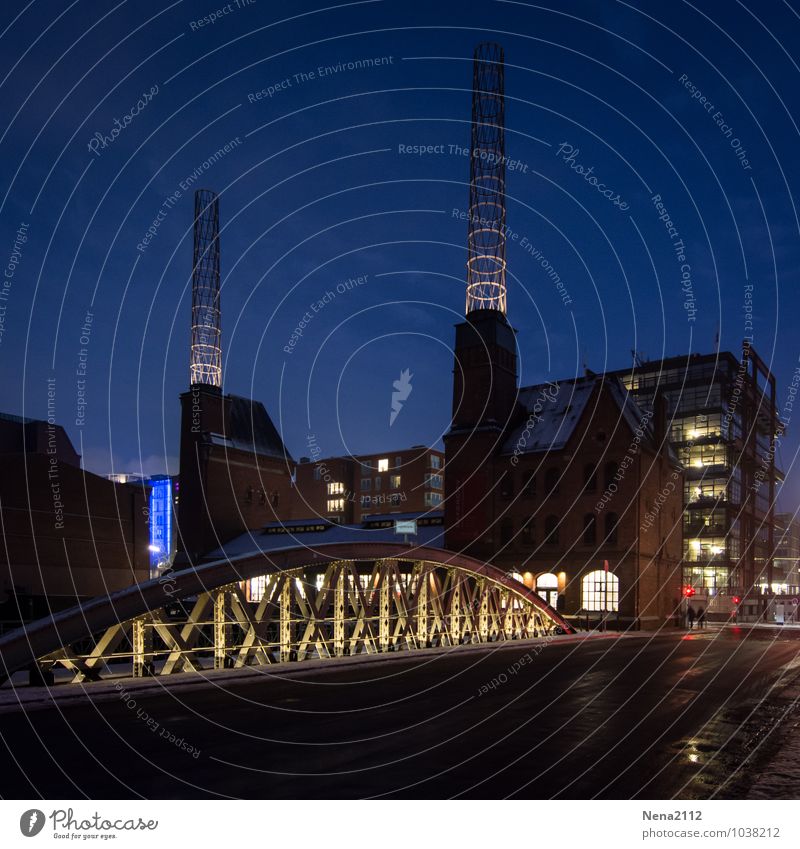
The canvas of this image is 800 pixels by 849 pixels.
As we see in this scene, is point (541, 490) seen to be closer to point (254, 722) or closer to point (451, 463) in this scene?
point (451, 463)

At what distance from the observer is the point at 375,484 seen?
131 m

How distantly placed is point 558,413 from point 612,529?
11.3 m

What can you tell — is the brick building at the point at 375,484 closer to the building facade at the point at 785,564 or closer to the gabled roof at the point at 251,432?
the gabled roof at the point at 251,432

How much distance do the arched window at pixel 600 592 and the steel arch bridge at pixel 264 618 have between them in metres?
19.0

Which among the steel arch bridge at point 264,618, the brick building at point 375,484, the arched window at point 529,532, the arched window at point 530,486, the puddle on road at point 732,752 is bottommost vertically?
the puddle on road at point 732,752

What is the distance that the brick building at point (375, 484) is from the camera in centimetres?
12750

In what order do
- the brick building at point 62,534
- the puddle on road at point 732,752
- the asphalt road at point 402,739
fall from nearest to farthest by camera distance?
1. the asphalt road at point 402,739
2. the puddle on road at point 732,752
3. the brick building at point 62,534

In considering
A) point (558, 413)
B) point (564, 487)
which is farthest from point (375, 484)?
point (564, 487)

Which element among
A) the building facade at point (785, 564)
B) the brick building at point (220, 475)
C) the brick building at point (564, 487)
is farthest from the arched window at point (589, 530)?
the building facade at point (785, 564)

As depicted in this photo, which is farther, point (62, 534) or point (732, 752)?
point (62, 534)

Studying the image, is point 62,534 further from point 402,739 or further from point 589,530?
point 402,739

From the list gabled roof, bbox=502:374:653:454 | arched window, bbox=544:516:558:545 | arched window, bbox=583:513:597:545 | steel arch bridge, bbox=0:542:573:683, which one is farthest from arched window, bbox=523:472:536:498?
steel arch bridge, bbox=0:542:573:683
